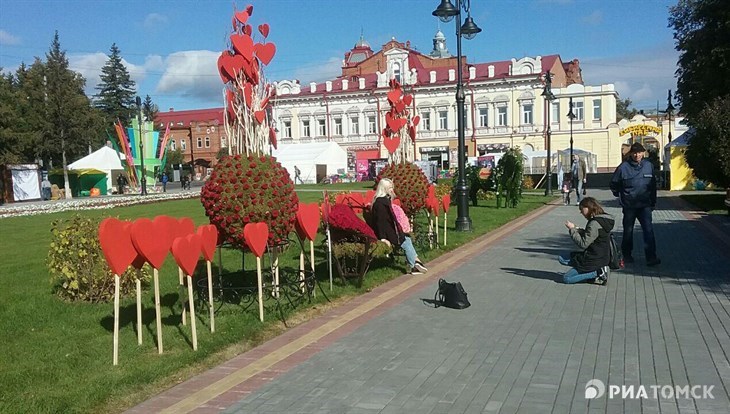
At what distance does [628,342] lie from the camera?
5.72m

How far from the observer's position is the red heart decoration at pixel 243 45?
7.43 meters

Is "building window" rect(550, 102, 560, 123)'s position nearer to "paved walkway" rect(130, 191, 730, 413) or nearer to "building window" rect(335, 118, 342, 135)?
"building window" rect(335, 118, 342, 135)

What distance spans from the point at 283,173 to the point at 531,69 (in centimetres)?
6053

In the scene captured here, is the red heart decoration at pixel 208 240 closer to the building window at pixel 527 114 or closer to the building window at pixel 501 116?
the building window at pixel 527 114

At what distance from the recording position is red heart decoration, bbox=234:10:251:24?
25.1 feet

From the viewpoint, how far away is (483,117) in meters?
65.9

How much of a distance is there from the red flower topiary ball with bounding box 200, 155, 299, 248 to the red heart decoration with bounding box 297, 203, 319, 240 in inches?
26.6

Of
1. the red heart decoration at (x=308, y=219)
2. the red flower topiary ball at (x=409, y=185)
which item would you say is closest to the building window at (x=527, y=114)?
the red flower topiary ball at (x=409, y=185)

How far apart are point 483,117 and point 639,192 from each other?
Answer: 187 feet

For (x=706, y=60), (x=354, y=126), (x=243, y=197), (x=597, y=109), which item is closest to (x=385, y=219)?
(x=243, y=197)

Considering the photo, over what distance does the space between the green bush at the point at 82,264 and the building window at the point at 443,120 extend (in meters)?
61.2

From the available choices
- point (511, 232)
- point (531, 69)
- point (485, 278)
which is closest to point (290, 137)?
point (531, 69)

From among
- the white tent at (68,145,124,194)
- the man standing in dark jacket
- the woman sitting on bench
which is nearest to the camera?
the woman sitting on bench

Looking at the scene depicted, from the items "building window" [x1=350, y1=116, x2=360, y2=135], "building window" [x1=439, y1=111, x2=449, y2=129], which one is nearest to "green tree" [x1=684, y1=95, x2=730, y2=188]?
"building window" [x1=439, y1=111, x2=449, y2=129]
